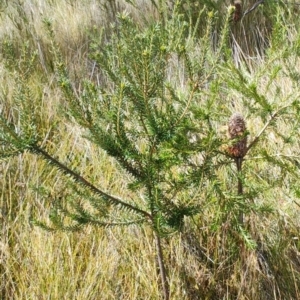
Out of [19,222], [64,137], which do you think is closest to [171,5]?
[64,137]

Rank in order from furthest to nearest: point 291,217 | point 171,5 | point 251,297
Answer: point 171,5 → point 291,217 → point 251,297

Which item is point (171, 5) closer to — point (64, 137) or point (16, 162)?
point (64, 137)

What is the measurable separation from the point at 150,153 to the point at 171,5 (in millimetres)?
2586

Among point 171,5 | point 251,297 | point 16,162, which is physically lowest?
point 251,297

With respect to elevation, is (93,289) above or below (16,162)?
below

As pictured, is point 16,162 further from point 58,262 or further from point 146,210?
point 146,210

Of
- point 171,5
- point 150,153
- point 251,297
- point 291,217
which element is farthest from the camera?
point 171,5

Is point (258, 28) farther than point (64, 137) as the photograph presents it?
Yes

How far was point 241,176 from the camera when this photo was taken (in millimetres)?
1513

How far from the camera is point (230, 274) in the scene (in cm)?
178

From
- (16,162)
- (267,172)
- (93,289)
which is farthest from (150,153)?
(16,162)

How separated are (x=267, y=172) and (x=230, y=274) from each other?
484 mm

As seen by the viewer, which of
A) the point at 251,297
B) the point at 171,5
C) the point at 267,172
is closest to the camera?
the point at 251,297

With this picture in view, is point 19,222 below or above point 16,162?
below
